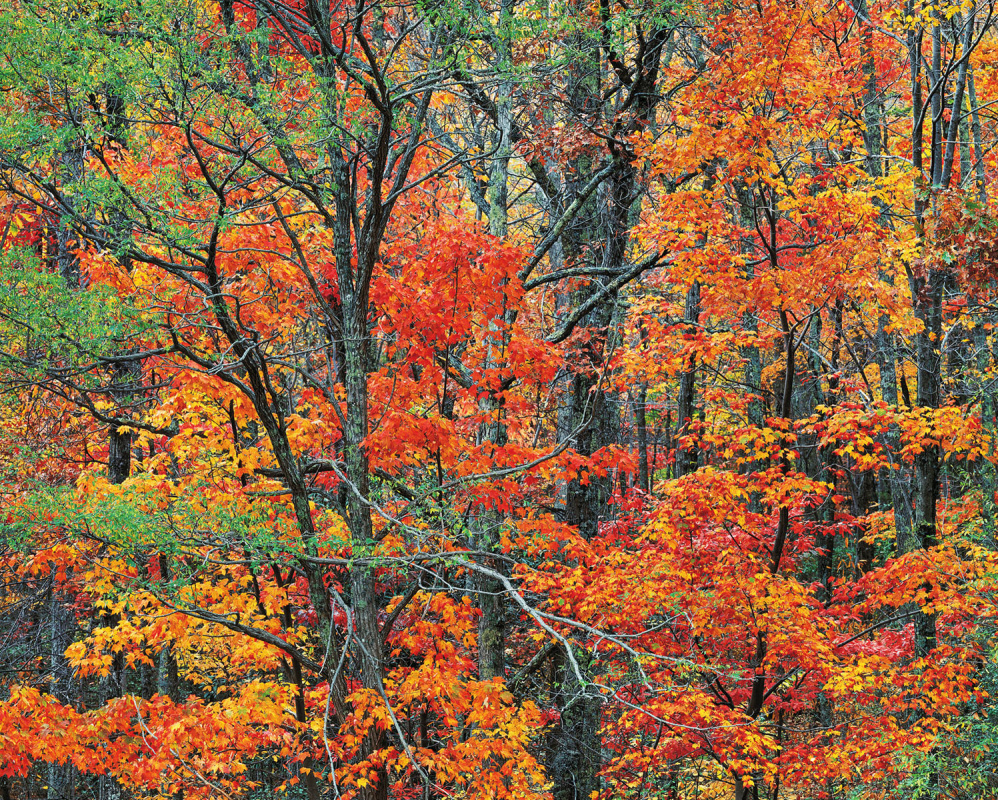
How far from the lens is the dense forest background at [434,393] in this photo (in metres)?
6.35

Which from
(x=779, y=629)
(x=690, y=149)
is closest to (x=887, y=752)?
(x=779, y=629)

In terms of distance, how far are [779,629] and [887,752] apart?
5.15 ft

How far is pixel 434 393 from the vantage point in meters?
8.28

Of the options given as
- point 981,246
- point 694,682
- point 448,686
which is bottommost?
point 694,682

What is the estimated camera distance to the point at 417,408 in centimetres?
855

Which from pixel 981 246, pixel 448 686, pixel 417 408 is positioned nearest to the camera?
pixel 981 246

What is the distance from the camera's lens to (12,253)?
674 centimetres

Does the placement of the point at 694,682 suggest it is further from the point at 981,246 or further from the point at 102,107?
the point at 102,107

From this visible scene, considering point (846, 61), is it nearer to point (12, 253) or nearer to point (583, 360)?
point (583, 360)

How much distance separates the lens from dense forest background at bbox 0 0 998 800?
6348mm

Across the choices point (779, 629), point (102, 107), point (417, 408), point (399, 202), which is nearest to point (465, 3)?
point (102, 107)

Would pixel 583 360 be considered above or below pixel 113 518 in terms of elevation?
above

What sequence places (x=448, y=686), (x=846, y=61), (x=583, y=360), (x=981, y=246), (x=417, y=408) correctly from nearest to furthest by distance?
1. (x=981, y=246)
2. (x=448, y=686)
3. (x=417, y=408)
4. (x=583, y=360)
5. (x=846, y=61)

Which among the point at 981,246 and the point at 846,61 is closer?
the point at 981,246
